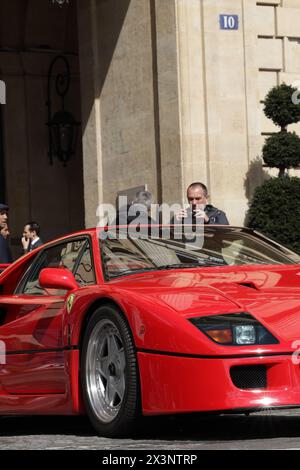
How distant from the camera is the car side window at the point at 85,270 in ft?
24.7

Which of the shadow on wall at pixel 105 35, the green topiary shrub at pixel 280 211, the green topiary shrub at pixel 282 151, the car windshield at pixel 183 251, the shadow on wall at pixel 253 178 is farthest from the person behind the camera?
the shadow on wall at pixel 105 35

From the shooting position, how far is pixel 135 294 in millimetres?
6594

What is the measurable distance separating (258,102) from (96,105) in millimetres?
2915

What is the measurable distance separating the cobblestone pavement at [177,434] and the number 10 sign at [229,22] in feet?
30.2

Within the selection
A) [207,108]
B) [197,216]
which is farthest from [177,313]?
[207,108]

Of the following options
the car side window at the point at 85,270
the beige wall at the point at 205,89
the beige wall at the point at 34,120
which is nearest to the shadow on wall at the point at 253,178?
the beige wall at the point at 205,89

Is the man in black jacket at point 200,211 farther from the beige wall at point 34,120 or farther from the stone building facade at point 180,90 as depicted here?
the beige wall at point 34,120

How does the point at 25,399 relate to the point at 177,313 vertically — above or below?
below

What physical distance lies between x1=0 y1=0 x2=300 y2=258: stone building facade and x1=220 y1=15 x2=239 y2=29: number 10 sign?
0.04 feet

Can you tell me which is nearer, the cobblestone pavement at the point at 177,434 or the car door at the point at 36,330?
the cobblestone pavement at the point at 177,434

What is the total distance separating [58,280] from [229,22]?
33.0 feet

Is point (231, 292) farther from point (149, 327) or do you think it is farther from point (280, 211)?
point (280, 211)

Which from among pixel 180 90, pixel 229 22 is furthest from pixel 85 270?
pixel 229 22

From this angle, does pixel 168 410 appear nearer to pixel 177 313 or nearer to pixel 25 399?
pixel 177 313
